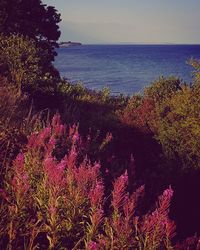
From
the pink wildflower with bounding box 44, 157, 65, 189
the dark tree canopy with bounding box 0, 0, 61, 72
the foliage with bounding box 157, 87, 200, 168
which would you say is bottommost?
the foliage with bounding box 157, 87, 200, 168

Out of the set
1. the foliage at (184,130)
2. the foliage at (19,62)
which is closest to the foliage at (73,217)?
the foliage at (184,130)

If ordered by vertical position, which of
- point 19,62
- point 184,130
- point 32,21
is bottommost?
point 184,130

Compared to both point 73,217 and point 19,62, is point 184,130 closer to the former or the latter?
point 73,217

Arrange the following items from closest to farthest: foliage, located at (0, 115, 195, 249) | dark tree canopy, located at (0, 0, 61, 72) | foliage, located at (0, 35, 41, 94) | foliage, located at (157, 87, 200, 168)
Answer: foliage, located at (0, 115, 195, 249), foliage, located at (157, 87, 200, 168), foliage, located at (0, 35, 41, 94), dark tree canopy, located at (0, 0, 61, 72)

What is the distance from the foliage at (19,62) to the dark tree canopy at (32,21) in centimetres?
422

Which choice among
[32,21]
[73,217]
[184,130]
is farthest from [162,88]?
[73,217]

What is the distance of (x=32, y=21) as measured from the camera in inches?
1014

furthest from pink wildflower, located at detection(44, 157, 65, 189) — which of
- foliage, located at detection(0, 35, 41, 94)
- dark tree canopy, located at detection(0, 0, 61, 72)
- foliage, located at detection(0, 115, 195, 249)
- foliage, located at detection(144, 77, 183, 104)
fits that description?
dark tree canopy, located at detection(0, 0, 61, 72)

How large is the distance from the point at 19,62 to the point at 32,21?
8.80 meters

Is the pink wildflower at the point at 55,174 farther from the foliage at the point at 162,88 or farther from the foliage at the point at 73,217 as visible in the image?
the foliage at the point at 162,88

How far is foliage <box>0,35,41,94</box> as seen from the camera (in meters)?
17.0

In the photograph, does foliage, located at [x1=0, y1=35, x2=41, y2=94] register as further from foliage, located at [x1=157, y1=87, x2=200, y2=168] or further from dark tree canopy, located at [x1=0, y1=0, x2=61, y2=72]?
foliage, located at [x1=157, y1=87, x2=200, y2=168]

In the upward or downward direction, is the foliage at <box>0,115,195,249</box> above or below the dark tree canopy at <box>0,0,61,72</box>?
below

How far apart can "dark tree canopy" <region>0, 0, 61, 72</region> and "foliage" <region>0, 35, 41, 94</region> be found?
4223mm
